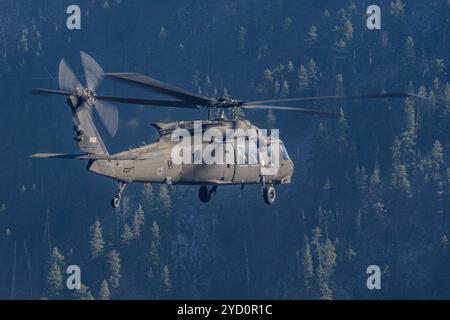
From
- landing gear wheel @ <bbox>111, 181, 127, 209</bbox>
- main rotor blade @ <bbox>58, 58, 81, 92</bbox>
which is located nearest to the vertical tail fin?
main rotor blade @ <bbox>58, 58, 81, 92</bbox>

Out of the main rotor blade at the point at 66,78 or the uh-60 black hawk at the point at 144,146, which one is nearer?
the uh-60 black hawk at the point at 144,146

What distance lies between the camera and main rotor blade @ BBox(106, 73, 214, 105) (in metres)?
70.1

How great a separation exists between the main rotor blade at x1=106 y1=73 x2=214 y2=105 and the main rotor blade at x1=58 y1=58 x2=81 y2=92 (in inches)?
227

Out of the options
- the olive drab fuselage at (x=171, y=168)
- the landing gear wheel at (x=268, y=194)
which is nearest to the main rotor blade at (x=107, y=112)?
the olive drab fuselage at (x=171, y=168)

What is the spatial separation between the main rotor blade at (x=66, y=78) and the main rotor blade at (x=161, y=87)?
18.9 feet

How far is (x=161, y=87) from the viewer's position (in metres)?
76.9

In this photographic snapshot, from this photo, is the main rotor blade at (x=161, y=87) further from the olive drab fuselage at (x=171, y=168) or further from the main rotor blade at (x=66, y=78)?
the main rotor blade at (x=66, y=78)

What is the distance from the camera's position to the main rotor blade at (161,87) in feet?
230

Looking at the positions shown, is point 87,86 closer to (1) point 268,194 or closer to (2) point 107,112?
(2) point 107,112

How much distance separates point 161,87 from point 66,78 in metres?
6.98

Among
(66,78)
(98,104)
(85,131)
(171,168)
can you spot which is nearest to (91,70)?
(66,78)

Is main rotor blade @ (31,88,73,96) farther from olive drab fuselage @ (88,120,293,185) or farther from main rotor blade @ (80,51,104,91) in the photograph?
olive drab fuselage @ (88,120,293,185)

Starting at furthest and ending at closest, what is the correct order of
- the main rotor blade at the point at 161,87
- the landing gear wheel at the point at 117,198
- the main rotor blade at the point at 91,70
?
the main rotor blade at the point at 91,70 → the landing gear wheel at the point at 117,198 → the main rotor blade at the point at 161,87
